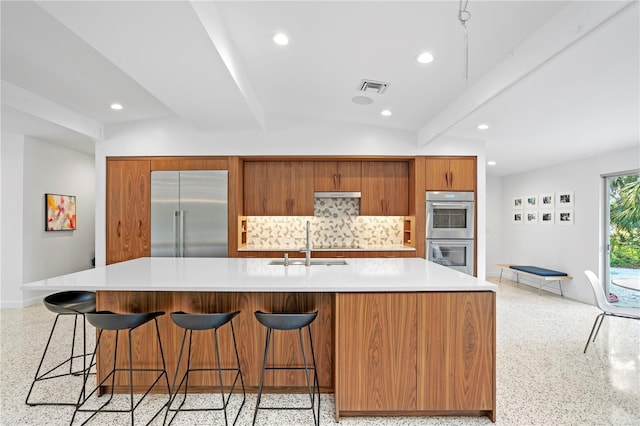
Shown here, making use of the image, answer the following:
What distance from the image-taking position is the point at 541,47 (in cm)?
232

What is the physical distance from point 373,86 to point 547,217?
4636 mm

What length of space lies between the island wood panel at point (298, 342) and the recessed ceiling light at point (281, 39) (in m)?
1.99

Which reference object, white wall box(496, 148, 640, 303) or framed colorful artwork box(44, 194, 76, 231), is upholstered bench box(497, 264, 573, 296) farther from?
framed colorful artwork box(44, 194, 76, 231)

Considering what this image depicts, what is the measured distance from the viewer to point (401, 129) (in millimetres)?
4848

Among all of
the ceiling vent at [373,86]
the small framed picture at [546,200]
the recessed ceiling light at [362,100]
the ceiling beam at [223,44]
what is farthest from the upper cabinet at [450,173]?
the ceiling beam at [223,44]

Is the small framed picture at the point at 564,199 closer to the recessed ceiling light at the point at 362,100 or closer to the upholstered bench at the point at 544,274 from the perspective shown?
the upholstered bench at the point at 544,274

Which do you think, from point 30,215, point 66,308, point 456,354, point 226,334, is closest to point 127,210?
point 30,215

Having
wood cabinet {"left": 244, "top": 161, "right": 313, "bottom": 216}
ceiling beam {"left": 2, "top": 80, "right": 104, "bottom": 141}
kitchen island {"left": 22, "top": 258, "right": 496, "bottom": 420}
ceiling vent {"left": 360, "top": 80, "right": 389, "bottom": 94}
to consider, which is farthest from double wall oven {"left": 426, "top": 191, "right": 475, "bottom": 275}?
ceiling beam {"left": 2, "top": 80, "right": 104, "bottom": 141}

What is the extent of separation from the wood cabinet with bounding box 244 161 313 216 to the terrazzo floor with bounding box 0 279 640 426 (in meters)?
2.72

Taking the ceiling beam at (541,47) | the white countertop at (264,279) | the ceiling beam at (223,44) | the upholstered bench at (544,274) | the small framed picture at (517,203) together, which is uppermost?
the ceiling beam at (223,44)

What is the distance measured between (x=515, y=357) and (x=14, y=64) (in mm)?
5271

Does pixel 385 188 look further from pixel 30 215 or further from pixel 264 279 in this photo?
pixel 30 215

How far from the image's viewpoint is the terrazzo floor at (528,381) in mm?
2209

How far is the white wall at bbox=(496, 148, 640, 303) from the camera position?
16.6ft
